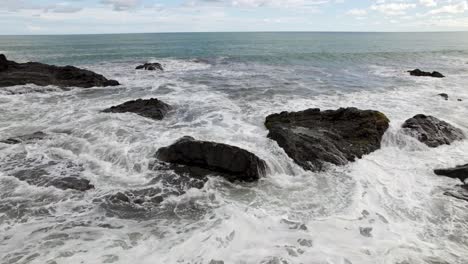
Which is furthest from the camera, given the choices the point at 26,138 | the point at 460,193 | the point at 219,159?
the point at 26,138

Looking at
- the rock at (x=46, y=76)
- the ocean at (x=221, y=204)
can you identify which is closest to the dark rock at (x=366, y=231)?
the ocean at (x=221, y=204)

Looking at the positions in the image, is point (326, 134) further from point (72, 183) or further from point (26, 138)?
point (26, 138)

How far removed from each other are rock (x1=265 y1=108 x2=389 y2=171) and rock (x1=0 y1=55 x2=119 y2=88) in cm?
1683

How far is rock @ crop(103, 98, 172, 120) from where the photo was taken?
17.7m

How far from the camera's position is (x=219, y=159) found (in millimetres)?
11352

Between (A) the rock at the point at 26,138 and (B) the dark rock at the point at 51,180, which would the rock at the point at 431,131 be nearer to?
(B) the dark rock at the point at 51,180

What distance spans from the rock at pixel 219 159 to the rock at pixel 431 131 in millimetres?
7663

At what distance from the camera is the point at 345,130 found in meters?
14.6

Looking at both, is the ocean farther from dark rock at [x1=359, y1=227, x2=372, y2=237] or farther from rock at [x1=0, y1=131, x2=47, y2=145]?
rock at [x1=0, y1=131, x2=47, y2=145]

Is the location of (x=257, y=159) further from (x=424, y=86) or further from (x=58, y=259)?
(x=424, y=86)

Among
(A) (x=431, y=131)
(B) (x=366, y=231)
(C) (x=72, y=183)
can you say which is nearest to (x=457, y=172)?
(A) (x=431, y=131)

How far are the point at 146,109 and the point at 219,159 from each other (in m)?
8.37

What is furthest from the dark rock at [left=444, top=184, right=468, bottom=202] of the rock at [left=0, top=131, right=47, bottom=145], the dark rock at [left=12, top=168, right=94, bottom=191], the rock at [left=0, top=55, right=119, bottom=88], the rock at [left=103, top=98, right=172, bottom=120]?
the rock at [left=0, top=55, right=119, bottom=88]

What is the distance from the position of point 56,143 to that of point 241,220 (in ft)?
29.2
